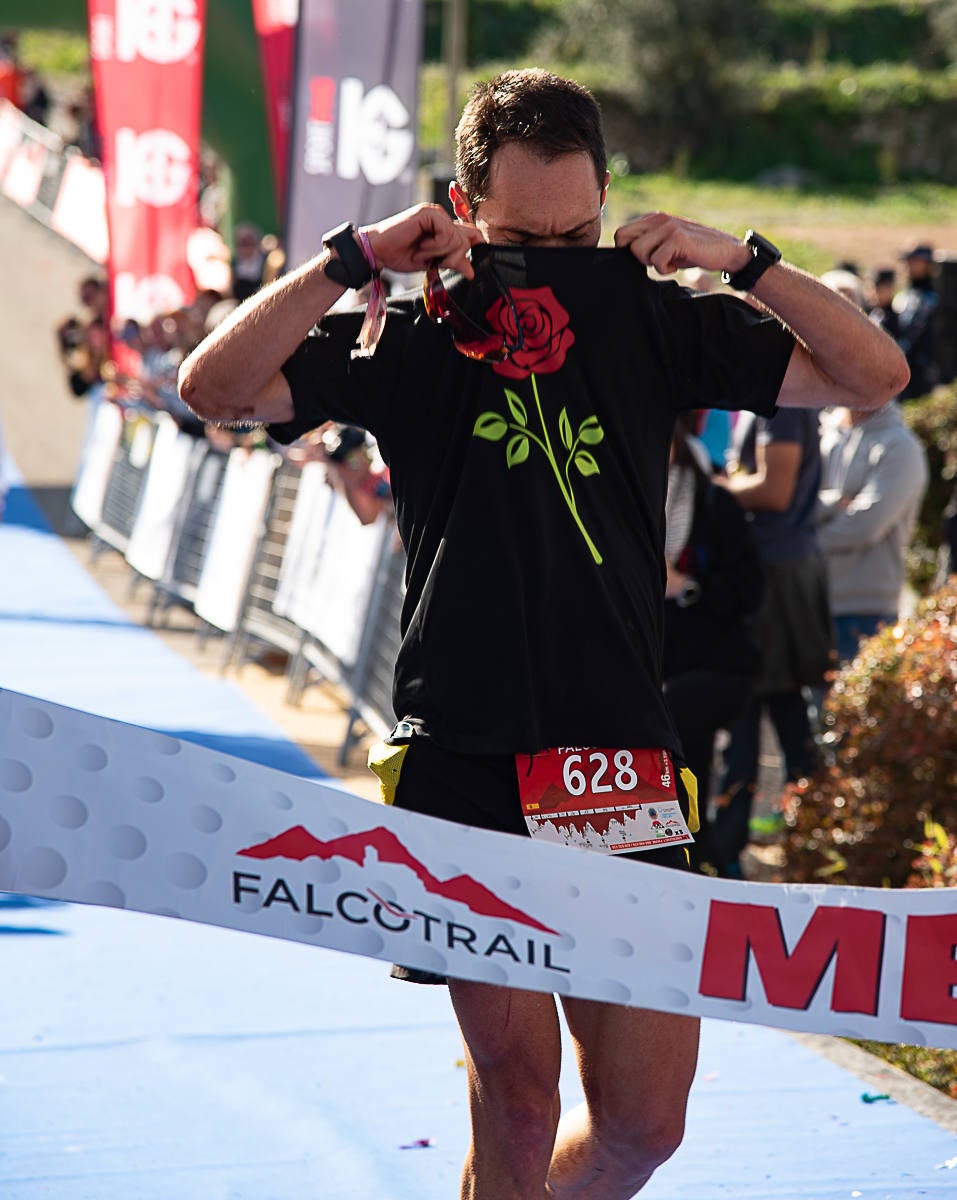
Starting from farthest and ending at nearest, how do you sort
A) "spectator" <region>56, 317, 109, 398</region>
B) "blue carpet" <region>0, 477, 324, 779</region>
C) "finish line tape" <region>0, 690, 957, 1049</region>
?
"spectator" <region>56, 317, 109, 398</region> < "blue carpet" <region>0, 477, 324, 779</region> < "finish line tape" <region>0, 690, 957, 1049</region>

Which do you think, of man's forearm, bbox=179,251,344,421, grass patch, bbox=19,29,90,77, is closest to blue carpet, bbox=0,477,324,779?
man's forearm, bbox=179,251,344,421

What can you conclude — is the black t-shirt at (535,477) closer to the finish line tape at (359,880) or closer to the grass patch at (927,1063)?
Answer: the finish line tape at (359,880)

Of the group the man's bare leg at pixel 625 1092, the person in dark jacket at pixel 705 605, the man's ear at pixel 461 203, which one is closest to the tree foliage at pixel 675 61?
the person in dark jacket at pixel 705 605

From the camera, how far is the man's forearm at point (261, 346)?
256 centimetres

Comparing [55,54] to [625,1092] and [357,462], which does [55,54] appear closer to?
[357,462]

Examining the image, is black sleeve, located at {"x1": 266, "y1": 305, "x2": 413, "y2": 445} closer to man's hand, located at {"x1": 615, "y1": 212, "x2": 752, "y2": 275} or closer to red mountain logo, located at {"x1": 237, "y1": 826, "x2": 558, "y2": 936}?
man's hand, located at {"x1": 615, "y1": 212, "x2": 752, "y2": 275}

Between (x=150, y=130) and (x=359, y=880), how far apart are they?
448 inches

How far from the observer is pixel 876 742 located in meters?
5.42

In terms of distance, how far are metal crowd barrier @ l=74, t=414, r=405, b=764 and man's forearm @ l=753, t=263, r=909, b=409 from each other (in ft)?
16.5

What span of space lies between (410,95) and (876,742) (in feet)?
19.4

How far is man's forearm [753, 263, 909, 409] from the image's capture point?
8.55 ft

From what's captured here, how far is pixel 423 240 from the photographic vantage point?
2.53 metres

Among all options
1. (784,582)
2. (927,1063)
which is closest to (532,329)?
(927,1063)

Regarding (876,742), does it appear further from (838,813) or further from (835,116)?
(835,116)
